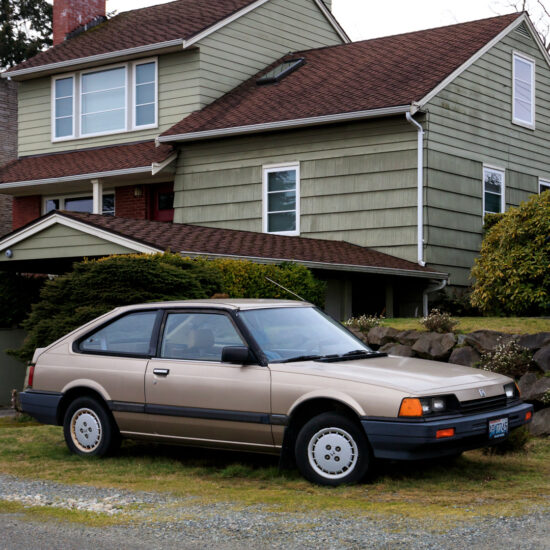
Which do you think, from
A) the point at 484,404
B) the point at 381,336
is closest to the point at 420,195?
the point at 381,336

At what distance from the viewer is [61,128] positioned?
2367 cm

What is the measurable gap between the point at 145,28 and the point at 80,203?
16.2 ft

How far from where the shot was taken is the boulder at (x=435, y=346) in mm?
11312

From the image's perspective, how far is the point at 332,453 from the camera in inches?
277

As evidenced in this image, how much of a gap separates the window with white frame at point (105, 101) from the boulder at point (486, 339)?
1296 cm

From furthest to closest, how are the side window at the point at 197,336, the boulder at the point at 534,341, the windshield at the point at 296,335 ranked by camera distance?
the boulder at the point at 534,341 < the side window at the point at 197,336 < the windshield at the point at 296,335

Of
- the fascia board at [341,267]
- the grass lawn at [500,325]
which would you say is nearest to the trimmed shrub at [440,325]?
the grass lawn at [500,325]

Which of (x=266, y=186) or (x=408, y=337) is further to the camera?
(x=266, y=186)

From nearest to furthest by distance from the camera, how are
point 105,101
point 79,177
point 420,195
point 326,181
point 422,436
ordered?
point 422,436 → point 420,195 → point 326,181 → point 79,177 → point 105,101

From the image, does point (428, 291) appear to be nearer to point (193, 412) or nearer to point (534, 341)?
point (534, 341)

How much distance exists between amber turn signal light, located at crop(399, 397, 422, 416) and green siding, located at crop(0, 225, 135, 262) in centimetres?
757

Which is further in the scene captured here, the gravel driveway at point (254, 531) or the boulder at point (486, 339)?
the boulder at point (486, 339)

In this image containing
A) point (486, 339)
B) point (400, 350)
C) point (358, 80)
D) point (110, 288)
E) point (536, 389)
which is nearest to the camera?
point (536, 389)

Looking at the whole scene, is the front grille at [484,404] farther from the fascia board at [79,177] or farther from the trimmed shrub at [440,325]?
the fascia board at [79,177]
